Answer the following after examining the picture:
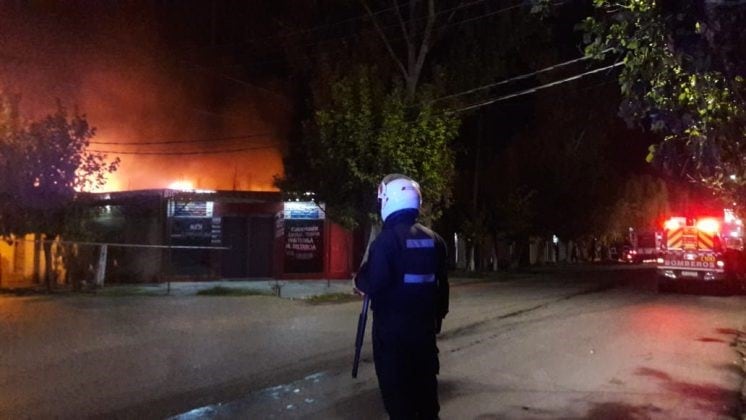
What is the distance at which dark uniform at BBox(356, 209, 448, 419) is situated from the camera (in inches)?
186

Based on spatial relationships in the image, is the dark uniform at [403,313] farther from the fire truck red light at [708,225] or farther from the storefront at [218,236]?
the fire truck red light at [708,225]

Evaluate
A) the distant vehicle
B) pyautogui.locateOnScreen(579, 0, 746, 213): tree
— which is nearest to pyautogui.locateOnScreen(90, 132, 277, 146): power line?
pyautogui.locateOnScreen(579, 0, 746, 213): tree

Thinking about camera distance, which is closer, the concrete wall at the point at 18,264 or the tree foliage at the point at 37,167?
the tree foliage at the point at 37,167

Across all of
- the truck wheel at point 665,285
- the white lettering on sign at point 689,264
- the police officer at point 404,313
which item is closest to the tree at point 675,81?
the police officer at point 404,313

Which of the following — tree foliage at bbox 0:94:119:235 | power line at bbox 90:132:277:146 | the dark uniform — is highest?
power line at bbox 90:132:277:146

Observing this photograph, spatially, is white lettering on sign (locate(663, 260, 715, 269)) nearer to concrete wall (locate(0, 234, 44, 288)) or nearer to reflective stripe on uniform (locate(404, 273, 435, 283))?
concrete wall (locate(0, 234, 44, 288))

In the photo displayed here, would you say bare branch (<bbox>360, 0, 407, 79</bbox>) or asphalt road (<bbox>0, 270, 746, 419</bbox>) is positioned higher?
bare branch (<bbox>360, 0, 407, 79</bbox>)

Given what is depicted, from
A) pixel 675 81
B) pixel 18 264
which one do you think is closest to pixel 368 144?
pixel 18 264

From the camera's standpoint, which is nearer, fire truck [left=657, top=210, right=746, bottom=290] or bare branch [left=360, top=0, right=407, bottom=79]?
bare branch [left=360, top=0, right=407, bottom=79]

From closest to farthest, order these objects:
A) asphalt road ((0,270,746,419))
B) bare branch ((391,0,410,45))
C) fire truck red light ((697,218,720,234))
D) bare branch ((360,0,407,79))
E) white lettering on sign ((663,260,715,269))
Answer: asphalt road ((0,270,746,419)) < bare branch ((360,0,407,79)) < bare branch ((391,0,410,45)) < white lettering on sign ((663,260,715,269)) < fire truck red light ((697,218,720,234))

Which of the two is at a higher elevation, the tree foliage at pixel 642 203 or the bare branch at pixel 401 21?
the bare branch at pixel 401 21

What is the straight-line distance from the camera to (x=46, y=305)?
1563 cm

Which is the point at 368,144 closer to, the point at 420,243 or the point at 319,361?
the point at 319,361

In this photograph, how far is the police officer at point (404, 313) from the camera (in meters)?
4.71
